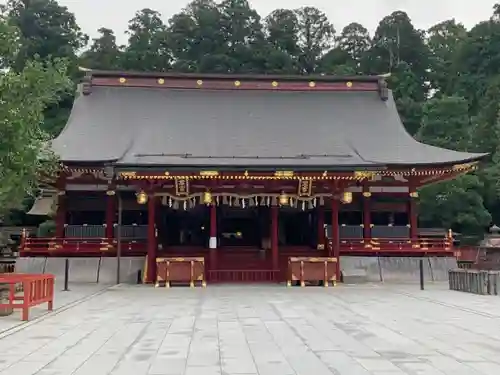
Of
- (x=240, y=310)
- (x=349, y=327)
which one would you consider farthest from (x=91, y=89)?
(x=349, y=327)

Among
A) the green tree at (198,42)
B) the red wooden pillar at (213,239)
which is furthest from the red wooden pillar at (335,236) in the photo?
the green tree at (198,42)

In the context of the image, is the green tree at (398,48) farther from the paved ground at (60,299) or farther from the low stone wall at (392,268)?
the paved ground at (60,299)

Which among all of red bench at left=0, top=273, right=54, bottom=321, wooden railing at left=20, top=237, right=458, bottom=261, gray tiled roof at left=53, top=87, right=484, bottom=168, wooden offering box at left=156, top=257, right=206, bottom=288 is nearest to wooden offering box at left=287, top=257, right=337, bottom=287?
wooden railing at left=20, top=237, right=458, bottom=261

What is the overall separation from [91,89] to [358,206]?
12400 mm

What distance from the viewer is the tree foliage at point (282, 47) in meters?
46.4

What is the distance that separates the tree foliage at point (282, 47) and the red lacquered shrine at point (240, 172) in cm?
1755

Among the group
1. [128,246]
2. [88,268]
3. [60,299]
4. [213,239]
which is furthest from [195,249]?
[60,299]

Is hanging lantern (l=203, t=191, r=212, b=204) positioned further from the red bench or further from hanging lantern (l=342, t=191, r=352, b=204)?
the red bench

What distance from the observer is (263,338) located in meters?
7.48

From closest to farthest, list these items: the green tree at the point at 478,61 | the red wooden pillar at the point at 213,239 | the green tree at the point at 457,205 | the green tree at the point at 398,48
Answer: the red wooden pillar at the point at 213,239
the green tree at the point at 457,205
the green tree at the point at 478,61
the green tree at the point at 398,48

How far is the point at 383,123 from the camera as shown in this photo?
23297mm

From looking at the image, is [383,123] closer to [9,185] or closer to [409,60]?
[9,185]

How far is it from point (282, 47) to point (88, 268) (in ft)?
129

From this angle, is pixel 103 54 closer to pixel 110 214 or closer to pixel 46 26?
pixel 46 26
